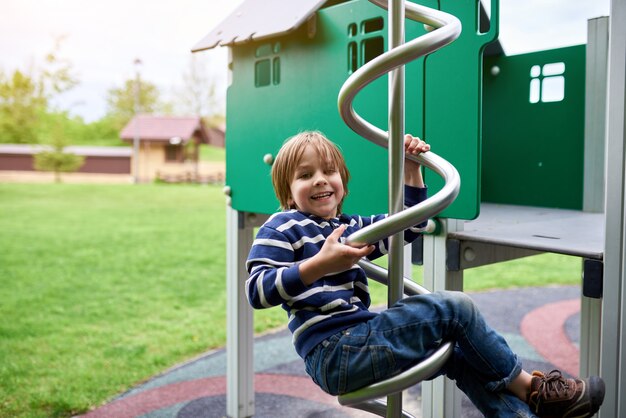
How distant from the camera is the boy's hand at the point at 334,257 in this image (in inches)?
42.6

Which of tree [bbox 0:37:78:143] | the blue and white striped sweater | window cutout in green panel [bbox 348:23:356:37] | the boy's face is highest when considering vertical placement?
tree [bbox 0:37:78:143]

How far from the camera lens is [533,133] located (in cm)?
327

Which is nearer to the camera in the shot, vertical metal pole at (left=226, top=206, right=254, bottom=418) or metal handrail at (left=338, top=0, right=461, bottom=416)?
metal handrail at (left=338, top=0, right=461, bottom=416)

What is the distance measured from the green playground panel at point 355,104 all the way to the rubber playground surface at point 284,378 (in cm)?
126

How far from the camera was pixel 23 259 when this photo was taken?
854cm

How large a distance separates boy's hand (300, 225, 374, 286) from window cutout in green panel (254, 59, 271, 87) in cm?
155

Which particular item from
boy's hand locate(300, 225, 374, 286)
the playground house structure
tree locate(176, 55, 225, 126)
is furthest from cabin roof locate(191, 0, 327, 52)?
tree locate(176, 55, 225, 126)

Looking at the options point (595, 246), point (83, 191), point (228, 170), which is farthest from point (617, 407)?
point (83, 191)

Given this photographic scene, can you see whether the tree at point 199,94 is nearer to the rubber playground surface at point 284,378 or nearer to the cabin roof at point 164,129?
the cabin roof at point 164,129

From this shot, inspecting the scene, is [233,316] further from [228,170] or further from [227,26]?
[227,26]

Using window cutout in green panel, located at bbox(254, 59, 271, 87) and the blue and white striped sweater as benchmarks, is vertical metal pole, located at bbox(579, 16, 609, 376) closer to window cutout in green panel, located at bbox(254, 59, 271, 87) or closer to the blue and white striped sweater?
window cutout in green panel, located at bbox(254, 59, 271, 87)

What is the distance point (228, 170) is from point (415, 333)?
5.61 feet

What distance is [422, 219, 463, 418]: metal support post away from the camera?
1.78 meters

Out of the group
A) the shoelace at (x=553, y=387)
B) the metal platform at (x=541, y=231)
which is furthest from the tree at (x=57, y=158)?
the shoelace at (x=553, y=387)
